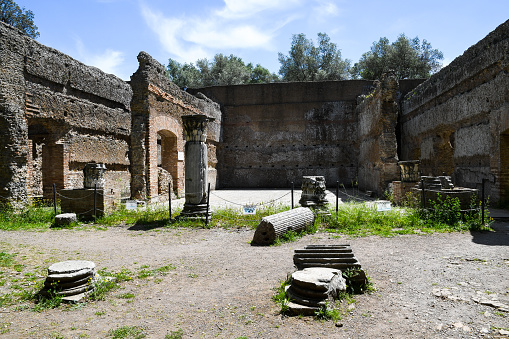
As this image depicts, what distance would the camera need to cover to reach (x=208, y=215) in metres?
8.66

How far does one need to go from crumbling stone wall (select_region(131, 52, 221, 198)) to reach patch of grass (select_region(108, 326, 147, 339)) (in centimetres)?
923

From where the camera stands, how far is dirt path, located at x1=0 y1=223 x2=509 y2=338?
305 centimetres

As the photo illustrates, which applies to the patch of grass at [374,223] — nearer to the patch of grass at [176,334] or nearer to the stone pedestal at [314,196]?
the stone pedestal at [314,196]

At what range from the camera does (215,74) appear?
122 feet

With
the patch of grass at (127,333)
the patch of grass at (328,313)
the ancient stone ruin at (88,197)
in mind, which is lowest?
the patch of grass at (127,333)

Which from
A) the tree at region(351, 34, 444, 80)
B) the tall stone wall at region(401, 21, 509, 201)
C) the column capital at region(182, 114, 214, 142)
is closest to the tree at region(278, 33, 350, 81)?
the tree at region(351, 34, 444, 80)

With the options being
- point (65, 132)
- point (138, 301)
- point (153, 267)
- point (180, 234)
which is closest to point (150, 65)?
point (65, 132)

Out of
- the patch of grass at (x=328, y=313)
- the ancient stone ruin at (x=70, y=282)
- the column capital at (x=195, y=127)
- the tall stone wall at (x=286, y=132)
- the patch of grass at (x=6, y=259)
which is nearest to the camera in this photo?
the patch of grass at (x=328, y=313)

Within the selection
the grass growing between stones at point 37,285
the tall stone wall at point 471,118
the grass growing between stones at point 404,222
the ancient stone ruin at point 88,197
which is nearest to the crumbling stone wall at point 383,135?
the tall stone wall at point 471,118

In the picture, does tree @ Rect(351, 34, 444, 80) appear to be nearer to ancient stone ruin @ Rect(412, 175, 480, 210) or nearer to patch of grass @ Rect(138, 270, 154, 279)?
ancient stone ruin @ Rect(412, 175, 480, 210)

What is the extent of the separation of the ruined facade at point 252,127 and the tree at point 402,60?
12.3m

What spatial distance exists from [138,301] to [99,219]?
595 cm

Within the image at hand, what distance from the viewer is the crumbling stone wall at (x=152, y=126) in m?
11.8

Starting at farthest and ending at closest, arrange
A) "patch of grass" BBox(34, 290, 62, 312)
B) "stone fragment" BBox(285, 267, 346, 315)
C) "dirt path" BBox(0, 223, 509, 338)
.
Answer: "patch of grass" BBox(34, 290, 62, 312)
"stone fragment" BBox(285, 267, 346, 315)
"dirt path" BBox(0, 223, 509, 338)
